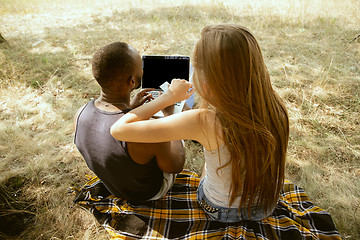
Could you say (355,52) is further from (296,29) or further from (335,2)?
(335,2)

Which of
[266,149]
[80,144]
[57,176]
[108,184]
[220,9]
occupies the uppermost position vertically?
[220,9]

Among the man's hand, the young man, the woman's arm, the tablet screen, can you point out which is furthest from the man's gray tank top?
the tablet screen

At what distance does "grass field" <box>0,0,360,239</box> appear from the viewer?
207cm

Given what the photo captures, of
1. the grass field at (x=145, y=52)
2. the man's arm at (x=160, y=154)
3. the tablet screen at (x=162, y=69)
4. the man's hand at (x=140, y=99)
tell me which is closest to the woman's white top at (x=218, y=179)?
the man's arm at (x=160, y=154)

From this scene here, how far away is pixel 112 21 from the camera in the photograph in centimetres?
632

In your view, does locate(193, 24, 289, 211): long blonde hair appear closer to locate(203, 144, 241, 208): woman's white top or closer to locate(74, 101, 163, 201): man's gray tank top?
locate(203, 144, 241, 208): woman's white top

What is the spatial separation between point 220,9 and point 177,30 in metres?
1.77

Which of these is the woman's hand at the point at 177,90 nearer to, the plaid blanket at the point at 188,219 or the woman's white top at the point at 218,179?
the woman's white top at the point at 218,179

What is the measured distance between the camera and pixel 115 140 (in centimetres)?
141

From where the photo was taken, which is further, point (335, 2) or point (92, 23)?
point (92, 23)

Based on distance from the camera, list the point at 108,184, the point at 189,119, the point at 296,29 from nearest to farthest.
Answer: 1. the point at 189,119
2. the point at 108,184
3. the point at 296,29

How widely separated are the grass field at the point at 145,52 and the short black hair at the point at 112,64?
1.25 meters

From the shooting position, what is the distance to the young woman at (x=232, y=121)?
3.75ft

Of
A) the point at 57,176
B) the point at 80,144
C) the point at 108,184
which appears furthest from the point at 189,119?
the point at 57,176
